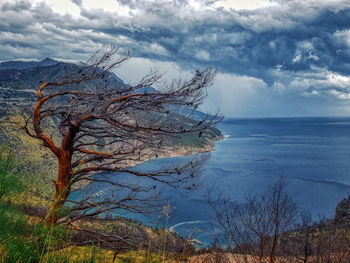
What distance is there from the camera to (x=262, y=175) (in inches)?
2835

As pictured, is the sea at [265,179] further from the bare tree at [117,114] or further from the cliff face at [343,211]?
the bare tree at [117,114]

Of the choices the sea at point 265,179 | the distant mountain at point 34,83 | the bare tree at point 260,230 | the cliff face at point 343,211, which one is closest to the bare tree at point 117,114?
the distant mountain at point 34,83

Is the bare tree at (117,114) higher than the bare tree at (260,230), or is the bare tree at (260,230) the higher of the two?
the bare tree at (117,114)

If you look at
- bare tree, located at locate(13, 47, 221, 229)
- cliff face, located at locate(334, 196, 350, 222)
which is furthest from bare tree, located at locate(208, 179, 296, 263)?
cliff face, located at locate(334, 196, 350, 222)

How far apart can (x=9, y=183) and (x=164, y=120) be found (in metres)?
3.54

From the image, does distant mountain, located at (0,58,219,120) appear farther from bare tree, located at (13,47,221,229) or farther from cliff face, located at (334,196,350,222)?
cliff face, located at (334,196,350,222)

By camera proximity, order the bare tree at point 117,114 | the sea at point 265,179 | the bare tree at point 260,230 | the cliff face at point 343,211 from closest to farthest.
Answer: the bare tree at point 117,114, the bare tree at point 260,230, the cliff face at point 343,211, the sea at point 265,179

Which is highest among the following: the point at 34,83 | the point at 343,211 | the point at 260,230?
the point at 34,83

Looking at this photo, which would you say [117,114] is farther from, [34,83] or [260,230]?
[260,230]

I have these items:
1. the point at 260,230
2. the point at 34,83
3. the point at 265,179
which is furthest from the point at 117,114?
the point at 265,179

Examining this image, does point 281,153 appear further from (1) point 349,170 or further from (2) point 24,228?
(2) point 24,228

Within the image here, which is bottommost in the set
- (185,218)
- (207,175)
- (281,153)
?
(185,218)

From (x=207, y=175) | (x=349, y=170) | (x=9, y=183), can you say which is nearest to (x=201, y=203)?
(x=207, y=175)

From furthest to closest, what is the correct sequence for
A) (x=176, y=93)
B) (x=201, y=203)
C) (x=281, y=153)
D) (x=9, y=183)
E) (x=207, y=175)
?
(x=281, y=153), (x=207, y=175), (x=201, y=203), (x=176, y=93), (x=9, y=183)
